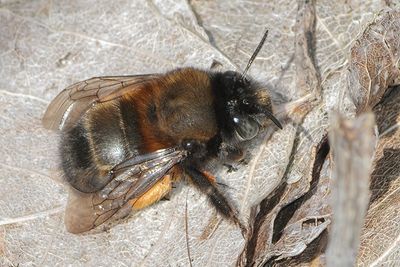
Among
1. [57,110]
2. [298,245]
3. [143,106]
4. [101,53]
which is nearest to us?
[298,245]

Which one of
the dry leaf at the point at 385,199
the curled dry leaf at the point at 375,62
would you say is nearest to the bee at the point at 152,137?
the curled dry leaf at the point at 375,62

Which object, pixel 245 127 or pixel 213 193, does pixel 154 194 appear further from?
pixel 245 127

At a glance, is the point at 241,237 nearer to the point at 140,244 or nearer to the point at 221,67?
the point at 140,244

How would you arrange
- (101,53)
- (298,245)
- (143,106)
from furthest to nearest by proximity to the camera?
1. (101,53)
2. (143,106)
3. (298,245)

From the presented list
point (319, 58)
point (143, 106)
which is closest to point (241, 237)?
point (143, 106)

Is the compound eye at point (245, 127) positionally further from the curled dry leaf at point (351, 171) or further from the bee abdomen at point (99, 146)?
the curled dry leaf at point (351, 171)

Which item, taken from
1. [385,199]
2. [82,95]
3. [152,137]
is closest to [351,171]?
[385,199]

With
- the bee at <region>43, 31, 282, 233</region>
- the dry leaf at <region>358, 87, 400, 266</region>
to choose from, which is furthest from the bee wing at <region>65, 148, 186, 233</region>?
the dry leaf at <region>358, 87, 400, 266</region>

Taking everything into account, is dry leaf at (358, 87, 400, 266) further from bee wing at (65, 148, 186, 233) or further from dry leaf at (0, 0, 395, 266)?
bee wing at (65, 148, 186, 233)
